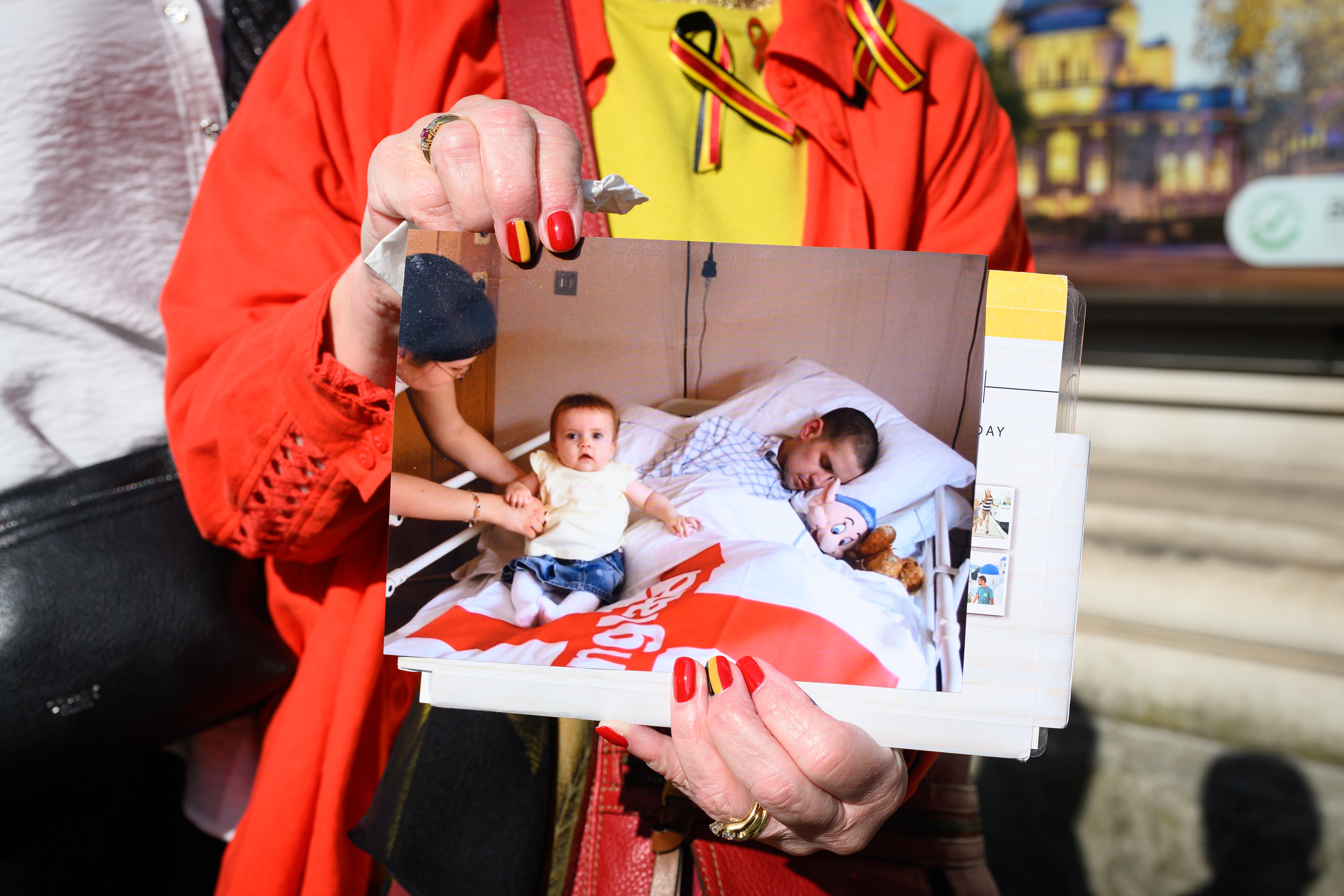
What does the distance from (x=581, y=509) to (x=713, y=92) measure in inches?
18.1

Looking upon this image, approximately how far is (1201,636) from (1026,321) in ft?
4.02

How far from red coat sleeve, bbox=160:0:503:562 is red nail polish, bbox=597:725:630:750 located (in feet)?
0.79

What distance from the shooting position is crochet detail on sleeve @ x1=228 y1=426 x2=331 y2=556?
59cm

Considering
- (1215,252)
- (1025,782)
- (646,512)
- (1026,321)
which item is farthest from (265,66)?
(1215,252)

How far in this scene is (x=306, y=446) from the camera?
0.59 meters

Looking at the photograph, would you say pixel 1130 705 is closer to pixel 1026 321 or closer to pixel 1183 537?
pixel 1183 537

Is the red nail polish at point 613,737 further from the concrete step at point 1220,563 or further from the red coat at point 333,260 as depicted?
the concrete step at point 1220,563

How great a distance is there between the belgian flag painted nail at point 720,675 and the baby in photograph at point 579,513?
81 mm

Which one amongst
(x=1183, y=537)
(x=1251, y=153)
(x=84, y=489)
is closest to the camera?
(x=84, y=489)

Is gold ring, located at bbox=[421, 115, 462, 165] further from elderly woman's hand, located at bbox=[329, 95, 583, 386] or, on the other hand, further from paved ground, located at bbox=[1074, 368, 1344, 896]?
paved ground, located at bbox=[1074, 368, 1344, 896]

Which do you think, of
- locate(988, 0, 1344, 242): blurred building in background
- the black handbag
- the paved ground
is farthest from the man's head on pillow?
locate(988, 0, 1344, 242): blurred building in background

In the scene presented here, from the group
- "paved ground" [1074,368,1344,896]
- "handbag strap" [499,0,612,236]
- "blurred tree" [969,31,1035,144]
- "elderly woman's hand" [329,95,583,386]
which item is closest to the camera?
"elderly woman's hand" [329,95,583,386]

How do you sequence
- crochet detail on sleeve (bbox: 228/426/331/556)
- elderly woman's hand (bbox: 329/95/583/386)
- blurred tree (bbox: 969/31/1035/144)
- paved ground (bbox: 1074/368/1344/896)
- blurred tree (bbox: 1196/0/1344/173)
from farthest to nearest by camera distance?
blurred tree (bbox: 969/31/1035/144) → blurred tree (bbox: 1196/0/1344/173) → paved ground (bbox: 1074/368/1344/896) → crochet detail on sleeve (bbox: 228/426/331/556) → elderly woman's hand (bbox: 329/95/583/386)

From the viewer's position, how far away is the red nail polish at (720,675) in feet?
1.65
